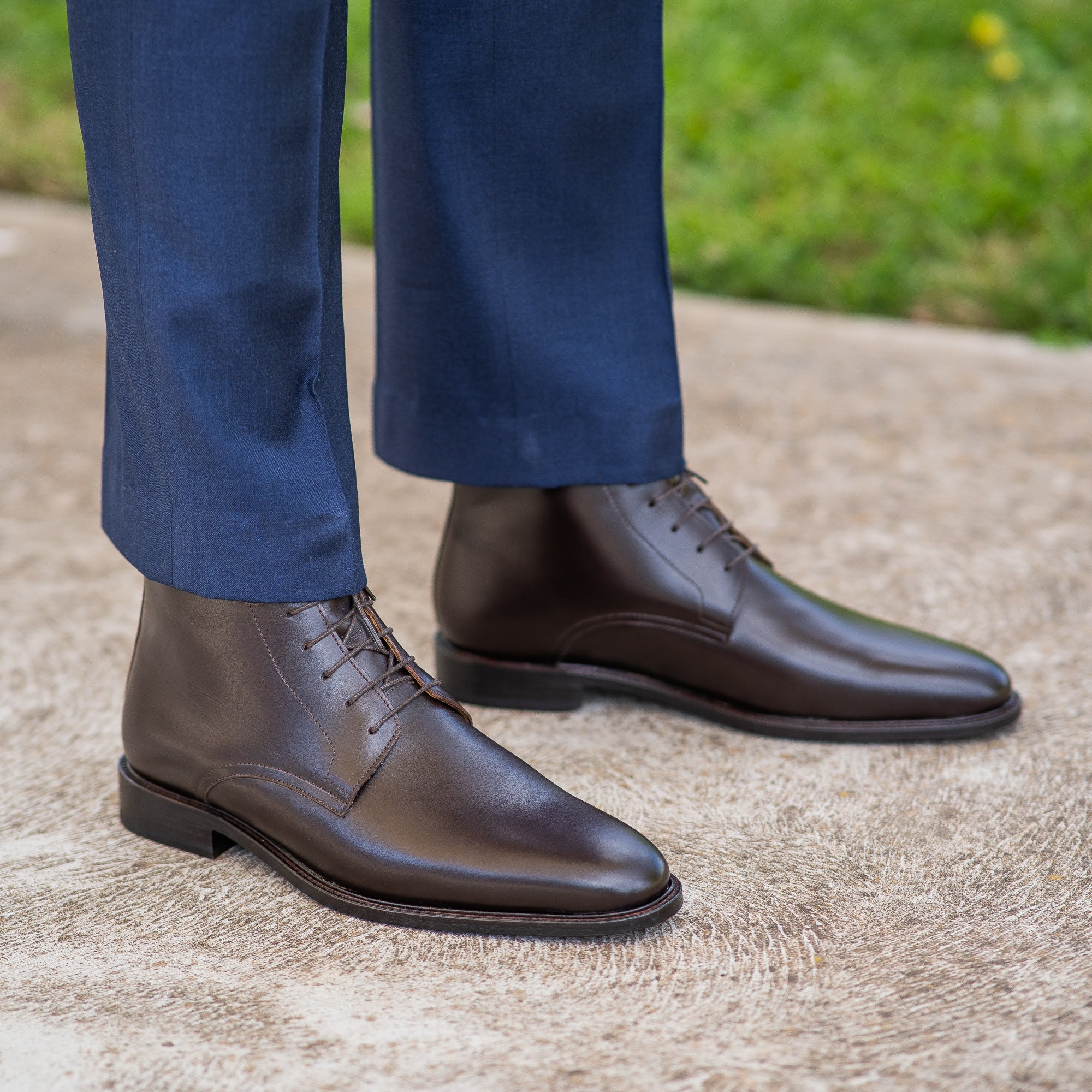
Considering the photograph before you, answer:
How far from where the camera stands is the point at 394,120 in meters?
1.19

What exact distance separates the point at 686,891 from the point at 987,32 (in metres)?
3.45

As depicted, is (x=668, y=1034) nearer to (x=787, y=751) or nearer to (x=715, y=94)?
(x=787, y=751)

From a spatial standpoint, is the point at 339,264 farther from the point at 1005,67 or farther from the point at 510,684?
the point at 1005,67

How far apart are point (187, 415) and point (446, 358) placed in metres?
0.38

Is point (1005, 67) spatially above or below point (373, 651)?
above

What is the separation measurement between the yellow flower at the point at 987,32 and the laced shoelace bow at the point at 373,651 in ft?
11.2

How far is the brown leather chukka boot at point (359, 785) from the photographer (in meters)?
0.93

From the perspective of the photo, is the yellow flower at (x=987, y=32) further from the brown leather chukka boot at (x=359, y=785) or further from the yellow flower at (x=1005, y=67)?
the brown leather chukka boot at (x=359, y=785)

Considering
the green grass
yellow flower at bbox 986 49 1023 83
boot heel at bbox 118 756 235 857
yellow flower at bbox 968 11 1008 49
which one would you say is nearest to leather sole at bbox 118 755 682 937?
boot heel at bbox 118 756 235 857

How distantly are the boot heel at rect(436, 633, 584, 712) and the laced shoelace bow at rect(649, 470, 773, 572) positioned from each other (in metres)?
0.20

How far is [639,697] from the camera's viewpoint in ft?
4.37

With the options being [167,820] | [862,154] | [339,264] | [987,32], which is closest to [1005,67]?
[987,32]

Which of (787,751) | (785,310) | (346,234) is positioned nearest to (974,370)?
(785,310)

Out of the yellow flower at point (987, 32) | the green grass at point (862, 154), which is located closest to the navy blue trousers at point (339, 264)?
the green grass at point (862, 154)
